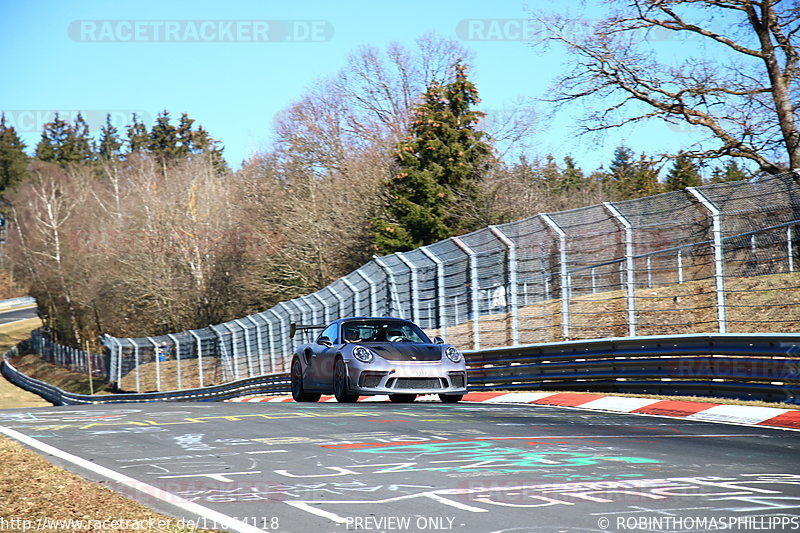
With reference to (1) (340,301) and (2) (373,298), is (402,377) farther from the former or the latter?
(1) (340,301)

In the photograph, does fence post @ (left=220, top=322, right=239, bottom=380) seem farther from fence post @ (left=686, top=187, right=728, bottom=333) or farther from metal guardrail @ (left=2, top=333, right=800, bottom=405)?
fence post @ (left=686, top=187, right=728, bottom=333)

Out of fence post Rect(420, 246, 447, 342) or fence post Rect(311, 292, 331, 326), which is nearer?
fence post Rect(420, 246, 447, 342)

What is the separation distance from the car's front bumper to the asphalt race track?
6.73 ft

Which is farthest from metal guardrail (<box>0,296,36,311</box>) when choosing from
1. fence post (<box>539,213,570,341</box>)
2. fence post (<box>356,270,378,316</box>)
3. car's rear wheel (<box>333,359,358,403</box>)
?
fence post (<box>539,213,570,341</box>)

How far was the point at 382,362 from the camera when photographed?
13.5m

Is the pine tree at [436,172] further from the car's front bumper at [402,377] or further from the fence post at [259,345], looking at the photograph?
the car's front bumper at [402,377]

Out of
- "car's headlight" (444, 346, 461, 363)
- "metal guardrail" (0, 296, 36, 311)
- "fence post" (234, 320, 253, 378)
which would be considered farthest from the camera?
"metal guardrail" (0, 296, 36, 311)

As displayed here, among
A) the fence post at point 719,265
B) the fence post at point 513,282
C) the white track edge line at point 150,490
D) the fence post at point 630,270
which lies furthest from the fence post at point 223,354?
the white track edge line at point 150,490

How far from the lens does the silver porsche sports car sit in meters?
13.5

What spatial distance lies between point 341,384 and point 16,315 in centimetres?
9887

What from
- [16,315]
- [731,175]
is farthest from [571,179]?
[16,315]

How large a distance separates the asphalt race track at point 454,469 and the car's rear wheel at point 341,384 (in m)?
2.56

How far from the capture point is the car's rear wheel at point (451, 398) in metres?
14.3

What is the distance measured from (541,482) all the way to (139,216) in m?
54.6
